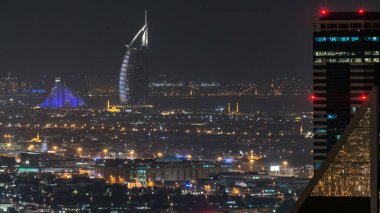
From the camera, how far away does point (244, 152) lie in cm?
9450

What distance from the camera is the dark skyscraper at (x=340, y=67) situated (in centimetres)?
3025

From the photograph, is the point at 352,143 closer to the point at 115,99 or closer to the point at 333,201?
the point at 333,201

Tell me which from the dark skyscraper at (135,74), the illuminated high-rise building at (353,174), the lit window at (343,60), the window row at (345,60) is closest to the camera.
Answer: the illuminated high-rise building at (353,174)

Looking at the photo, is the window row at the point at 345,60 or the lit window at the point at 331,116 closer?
the window row at the point at 345,60

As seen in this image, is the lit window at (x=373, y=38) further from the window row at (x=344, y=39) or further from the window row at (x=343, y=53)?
the window row at (x=343, y=53)

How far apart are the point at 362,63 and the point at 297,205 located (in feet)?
67.0

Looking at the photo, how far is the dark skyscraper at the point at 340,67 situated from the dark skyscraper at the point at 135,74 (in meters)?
92.5

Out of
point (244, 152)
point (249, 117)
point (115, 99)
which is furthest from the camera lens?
point (115, 99)

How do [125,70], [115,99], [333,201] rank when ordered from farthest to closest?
[115,99]
[125,70]
[333,201]

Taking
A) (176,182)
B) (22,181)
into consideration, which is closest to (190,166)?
(176,182)

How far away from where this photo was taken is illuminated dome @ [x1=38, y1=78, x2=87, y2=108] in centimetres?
13062

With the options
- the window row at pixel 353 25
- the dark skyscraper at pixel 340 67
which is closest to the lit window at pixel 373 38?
the dark skyscraper at pixel 340 67

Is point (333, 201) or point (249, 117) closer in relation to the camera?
point (333, 201)

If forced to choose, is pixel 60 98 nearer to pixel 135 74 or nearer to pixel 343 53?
pixel 135 74
